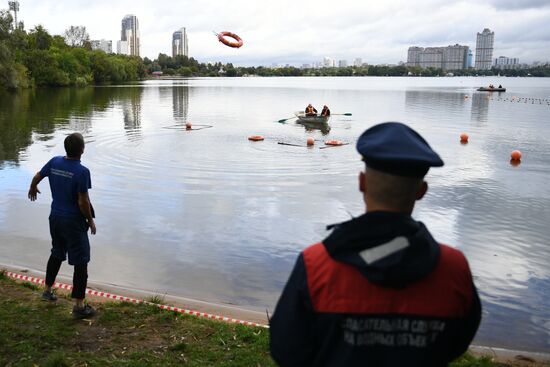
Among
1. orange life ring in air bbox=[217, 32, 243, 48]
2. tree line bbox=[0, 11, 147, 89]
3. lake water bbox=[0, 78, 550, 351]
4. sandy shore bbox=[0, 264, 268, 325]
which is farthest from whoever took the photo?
tree line bbox=[0, 11, 147, 89]

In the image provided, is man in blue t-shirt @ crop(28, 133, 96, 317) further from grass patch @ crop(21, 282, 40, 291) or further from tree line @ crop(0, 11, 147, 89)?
tree line @ crop(0, 11, 147, 89)

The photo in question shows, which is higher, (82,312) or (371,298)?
(371,298)

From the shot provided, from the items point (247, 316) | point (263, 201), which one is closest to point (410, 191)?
point (247, 316)

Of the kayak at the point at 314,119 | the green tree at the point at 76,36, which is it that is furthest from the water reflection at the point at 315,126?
the green tree at the point at 76,36

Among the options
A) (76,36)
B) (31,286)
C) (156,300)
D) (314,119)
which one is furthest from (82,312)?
(76,36)

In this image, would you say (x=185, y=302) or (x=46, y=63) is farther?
(x=46, y=63)

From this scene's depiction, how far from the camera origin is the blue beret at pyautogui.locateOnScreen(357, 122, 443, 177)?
2.17m

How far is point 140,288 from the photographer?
8.78m

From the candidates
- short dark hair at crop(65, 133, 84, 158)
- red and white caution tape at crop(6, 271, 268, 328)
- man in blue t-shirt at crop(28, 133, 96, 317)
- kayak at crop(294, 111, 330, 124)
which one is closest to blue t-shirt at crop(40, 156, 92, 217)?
man in blue t-shirt at crop(28, 133, 96, 317)

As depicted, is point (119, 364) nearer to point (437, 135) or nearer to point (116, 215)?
point (116, 215)

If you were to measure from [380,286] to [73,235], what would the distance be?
522cm

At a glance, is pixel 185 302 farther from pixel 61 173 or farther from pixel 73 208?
pixel 61 173

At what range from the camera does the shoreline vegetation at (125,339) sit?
5.45m

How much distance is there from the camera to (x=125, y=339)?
5965 mm
